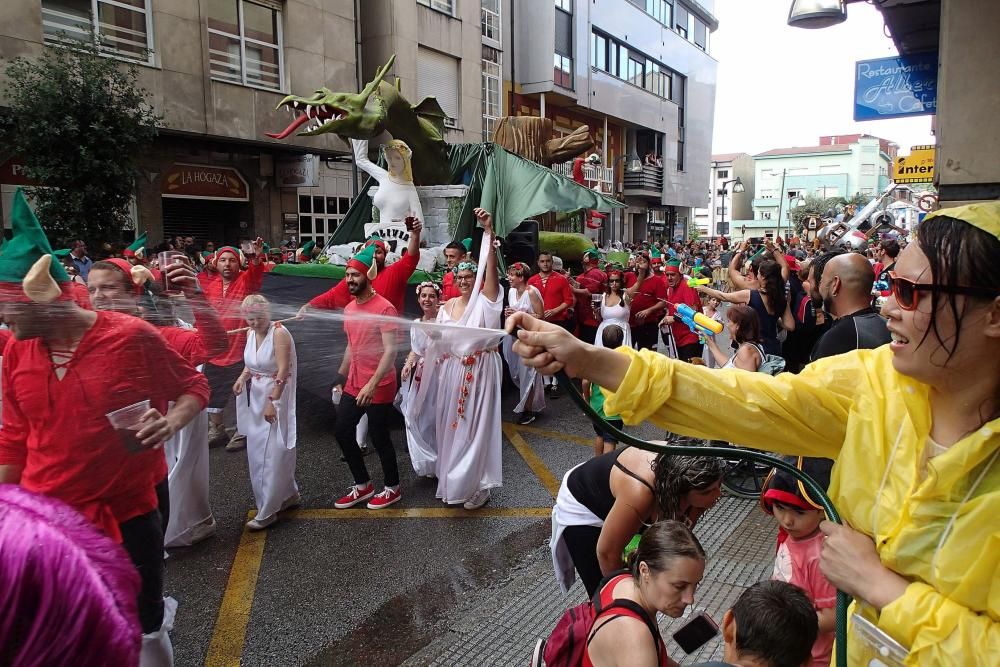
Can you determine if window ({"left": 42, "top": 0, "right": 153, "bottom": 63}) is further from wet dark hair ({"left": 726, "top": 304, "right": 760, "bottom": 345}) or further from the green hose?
the green hose

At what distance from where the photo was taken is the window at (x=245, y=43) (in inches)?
663

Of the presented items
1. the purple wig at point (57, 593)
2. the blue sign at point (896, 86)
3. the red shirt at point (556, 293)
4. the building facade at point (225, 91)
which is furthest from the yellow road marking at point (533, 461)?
Answer: the building facade at point (225, 91)

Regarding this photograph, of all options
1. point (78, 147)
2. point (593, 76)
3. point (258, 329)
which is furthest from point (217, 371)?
point (593, 76)

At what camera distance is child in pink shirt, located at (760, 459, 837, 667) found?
8.35ft

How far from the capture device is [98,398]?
2309 millimetres

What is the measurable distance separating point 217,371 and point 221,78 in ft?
53.3

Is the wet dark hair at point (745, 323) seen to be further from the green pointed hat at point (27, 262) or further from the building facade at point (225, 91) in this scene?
the building facade at point (225, 91)

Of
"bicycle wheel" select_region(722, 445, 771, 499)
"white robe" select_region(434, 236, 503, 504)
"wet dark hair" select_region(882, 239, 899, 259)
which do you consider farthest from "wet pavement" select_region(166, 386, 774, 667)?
"wet dark hair" select_region(882, 239, 899, 259)

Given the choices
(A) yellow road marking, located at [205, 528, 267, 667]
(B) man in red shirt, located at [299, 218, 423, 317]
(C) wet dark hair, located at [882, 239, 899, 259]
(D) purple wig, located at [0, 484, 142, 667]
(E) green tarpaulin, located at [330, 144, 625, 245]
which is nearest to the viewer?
(D) purple wig, located at [0, 484, 142, 667]

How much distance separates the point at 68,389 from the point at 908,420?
250cm

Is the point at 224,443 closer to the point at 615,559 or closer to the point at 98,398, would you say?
the point at 98,398

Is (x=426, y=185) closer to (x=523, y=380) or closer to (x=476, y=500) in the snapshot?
(x=523, y=380)

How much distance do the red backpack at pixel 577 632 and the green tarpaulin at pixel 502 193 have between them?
24.4 feet

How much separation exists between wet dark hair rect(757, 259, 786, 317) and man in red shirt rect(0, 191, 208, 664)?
4755 mm
